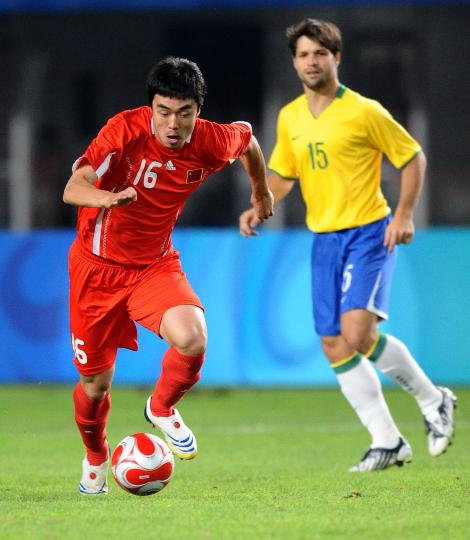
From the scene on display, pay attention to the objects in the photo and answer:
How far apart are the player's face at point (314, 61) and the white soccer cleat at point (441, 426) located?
1835 mm

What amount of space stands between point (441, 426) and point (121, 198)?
2.87 metres

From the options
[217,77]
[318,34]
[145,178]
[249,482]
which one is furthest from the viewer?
[217,77]

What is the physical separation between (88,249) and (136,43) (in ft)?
32.9

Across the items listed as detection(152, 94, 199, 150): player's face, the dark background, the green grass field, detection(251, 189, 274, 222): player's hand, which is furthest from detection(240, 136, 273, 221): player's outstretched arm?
the dark background

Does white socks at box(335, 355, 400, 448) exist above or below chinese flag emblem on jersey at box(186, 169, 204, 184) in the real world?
below

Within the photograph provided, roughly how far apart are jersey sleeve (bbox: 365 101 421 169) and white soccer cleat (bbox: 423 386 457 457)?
1.33m

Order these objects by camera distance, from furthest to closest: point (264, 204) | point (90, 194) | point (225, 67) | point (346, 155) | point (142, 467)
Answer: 1. point (225, 67)
2. point (346, 155)
3. point (264, 204)
4. point (142, 467)
5. point (90, 194)

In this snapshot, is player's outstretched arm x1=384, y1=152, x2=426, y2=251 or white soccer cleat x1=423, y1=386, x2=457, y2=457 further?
white soccer cleat x1=423, y1=386, x2=457, y2=457

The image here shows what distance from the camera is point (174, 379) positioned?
6.36m

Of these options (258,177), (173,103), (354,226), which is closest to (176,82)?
(173,103)

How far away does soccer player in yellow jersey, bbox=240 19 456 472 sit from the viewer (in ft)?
24.5

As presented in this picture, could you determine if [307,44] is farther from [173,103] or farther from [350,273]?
[173,103]

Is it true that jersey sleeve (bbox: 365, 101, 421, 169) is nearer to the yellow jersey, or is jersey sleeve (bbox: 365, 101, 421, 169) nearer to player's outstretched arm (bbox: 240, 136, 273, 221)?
the yellow jersey

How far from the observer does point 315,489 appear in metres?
6.48
